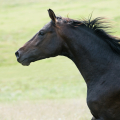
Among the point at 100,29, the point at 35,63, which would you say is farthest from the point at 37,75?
the point at 100,29

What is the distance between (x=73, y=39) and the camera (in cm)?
437

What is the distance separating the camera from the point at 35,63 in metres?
20.7

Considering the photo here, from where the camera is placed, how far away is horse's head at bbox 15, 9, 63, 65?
4434 mm

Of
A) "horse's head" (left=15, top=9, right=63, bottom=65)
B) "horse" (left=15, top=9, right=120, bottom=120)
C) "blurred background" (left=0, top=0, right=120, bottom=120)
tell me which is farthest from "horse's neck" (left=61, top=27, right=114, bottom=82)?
"blurred background" (left=0, top=0, right=120, bottom=120)

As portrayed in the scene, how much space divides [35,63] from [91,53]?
16570 mm

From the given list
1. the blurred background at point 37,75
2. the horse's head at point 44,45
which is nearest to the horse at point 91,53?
the horse's head at point 44,45

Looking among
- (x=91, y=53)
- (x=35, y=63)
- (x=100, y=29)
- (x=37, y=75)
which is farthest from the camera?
(x=35, y=63)

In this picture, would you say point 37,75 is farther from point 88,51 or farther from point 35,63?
point 88,51

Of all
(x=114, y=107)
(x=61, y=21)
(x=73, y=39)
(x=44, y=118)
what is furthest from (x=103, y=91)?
(x=44, y=118)

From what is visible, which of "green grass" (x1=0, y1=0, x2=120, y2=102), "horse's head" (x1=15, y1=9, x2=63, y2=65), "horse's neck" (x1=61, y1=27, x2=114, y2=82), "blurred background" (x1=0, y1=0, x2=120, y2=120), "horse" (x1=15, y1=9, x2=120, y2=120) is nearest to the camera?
"horse" (x1=15, y1=9, x2=120, y2=120)

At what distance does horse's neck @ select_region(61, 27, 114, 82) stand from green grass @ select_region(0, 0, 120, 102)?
465 mm

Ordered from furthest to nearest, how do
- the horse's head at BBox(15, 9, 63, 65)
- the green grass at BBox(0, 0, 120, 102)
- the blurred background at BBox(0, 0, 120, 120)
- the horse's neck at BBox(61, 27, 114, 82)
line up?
the green grass at BBox(0, 0, 120, 102), the blurred background at BBox(0, 0, 120, 120), the horse's head at BBox(15, 9, 63, 65), the horse's neck at BBox(61, 27, 114, 82)

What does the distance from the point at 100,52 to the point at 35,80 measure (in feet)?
36.8

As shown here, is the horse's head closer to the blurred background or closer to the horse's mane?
the horse's mane
